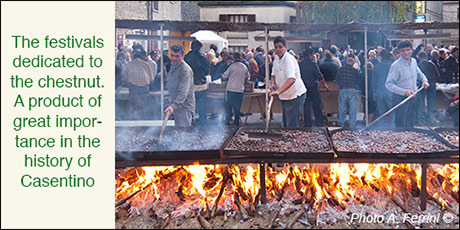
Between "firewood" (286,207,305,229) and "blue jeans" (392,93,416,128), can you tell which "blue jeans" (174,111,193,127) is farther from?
"blue jeans" (392,93,416,128)

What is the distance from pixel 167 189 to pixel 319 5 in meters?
29.6

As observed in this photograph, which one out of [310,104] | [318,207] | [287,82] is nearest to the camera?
[318,207]

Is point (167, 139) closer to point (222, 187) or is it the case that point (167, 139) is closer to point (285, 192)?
point (222, 187)

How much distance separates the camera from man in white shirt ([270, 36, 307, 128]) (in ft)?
21.4

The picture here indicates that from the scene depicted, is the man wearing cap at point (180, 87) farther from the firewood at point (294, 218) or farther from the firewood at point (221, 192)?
the firewood at point (294, 218)

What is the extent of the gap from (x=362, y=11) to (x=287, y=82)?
26.8m

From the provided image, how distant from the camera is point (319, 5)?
107 ft

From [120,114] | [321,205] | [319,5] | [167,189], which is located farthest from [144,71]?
[319,5]

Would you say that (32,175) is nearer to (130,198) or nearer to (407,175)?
(130,198)

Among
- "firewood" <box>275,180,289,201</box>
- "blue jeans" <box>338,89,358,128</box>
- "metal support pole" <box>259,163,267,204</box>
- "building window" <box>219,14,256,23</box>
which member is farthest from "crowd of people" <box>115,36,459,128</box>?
"building window" <box>219,14,256,23</box>

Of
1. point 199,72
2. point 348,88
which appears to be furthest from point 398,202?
point 199,72

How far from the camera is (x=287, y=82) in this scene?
6.48 metres

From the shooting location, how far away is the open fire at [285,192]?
4.91 metres

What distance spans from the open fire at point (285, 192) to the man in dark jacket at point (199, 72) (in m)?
4.30
